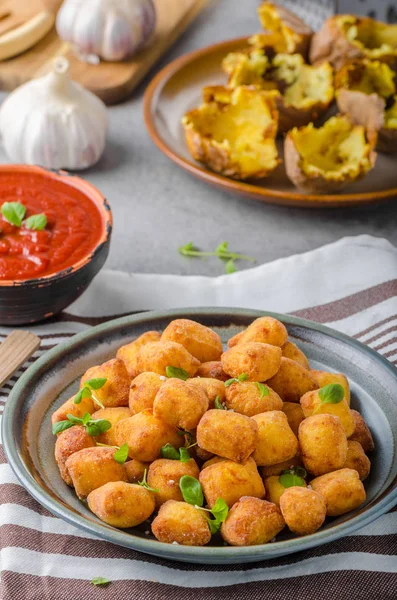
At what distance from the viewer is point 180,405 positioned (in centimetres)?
161

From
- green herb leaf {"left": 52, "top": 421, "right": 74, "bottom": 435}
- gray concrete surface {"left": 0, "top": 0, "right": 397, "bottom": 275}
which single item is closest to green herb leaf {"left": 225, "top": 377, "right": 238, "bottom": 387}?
green herb leaf {"left": 52, "top": 421, "right": 74, "bottom": 435}

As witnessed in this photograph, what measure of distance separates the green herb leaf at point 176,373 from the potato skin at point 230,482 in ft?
0.67

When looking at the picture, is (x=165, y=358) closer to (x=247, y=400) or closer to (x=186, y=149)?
(x=247, y=400)

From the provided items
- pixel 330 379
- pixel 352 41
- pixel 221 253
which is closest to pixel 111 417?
pixel 330 379

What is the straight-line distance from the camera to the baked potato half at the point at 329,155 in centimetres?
271

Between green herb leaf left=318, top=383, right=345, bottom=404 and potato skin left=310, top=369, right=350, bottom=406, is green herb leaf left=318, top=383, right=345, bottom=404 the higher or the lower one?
the higher one

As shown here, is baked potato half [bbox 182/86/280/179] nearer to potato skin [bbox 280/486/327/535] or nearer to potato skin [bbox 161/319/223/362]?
potato skin [bbox 161/319/223/362]

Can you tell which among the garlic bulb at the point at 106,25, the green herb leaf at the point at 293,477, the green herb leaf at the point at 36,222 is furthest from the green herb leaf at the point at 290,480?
the garlic bulb at the point at 106,25

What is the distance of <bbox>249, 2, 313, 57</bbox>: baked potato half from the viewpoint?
3.23 metres

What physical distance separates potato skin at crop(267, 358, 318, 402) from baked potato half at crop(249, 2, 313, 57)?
5.89 feet

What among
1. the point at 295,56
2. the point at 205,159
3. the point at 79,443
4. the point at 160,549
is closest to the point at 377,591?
the point at 160,549

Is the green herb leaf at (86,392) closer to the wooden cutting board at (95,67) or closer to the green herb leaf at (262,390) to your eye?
the green herb leaf at (262,390)

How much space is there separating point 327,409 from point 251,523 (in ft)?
1.00

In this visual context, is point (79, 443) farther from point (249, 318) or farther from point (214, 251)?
point (214, 251)
